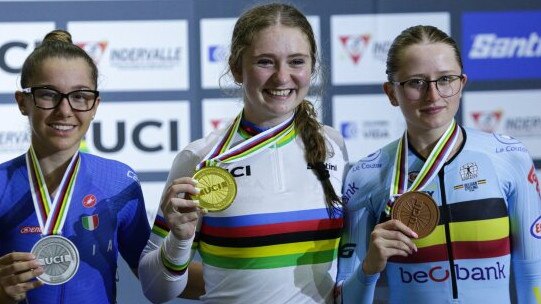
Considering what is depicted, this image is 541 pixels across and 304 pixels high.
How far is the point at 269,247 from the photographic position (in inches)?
87.6

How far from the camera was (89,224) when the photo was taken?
231 cm

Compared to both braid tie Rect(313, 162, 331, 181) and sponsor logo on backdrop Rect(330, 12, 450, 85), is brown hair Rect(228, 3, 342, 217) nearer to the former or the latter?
braid tie Rect(313, 162, 331, 181)

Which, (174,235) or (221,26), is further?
(221,26)

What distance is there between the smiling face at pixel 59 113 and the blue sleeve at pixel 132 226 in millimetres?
228

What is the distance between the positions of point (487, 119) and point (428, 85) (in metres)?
2.44

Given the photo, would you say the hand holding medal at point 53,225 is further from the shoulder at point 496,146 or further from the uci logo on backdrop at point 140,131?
the uci logo on backdrop at point 140,131

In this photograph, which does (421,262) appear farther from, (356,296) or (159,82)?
(159,82)

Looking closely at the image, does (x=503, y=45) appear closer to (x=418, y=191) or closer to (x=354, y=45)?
(x=354, y=45)

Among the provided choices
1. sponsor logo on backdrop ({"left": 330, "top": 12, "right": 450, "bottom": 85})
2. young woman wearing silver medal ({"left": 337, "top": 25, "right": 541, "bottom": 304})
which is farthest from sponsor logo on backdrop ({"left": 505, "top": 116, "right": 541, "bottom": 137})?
young woman wearing silver medal ({"left": 337, "top": 25, "right": 541, "bottom": 304})

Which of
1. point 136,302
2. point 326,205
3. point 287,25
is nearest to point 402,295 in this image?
point 326,205

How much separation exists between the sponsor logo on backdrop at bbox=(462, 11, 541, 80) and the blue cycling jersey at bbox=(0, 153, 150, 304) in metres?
2.66

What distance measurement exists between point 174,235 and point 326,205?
0.43m

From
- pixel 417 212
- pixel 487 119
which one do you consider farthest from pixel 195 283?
pixel 487 119

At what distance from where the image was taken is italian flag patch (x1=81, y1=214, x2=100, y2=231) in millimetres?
2301
